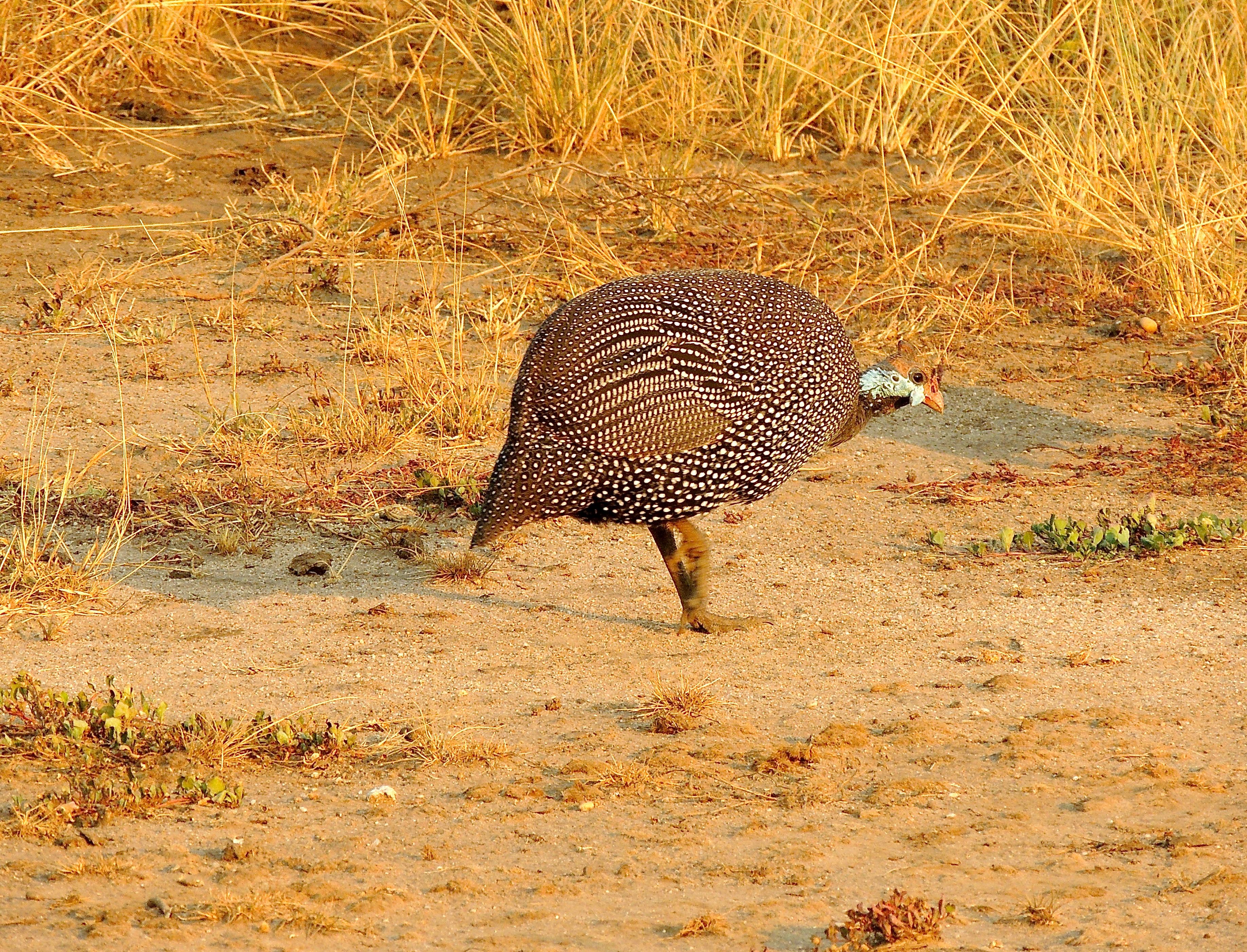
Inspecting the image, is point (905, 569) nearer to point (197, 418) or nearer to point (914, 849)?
point (914, 849)

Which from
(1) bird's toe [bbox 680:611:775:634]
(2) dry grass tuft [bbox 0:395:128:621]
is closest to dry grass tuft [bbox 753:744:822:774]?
(1) bird's toe [bbox 680:611:775:634]

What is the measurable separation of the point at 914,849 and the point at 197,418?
12.7ft

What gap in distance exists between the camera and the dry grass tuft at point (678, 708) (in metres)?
4.22

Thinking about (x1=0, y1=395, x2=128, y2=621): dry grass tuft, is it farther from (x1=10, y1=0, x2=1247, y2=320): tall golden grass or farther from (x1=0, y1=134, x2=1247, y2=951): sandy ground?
(x1=10, y1=0, x2=1247, y2=320): tall golden grass

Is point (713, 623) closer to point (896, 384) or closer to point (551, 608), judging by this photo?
point (551, 608)

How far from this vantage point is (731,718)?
4.33 metres

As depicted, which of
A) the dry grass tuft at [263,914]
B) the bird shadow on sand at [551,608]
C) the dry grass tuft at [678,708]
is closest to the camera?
the dry grass tuft at [263,914]

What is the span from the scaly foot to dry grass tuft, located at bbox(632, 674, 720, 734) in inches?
19.2

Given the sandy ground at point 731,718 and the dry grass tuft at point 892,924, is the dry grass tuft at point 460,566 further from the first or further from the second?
the dry grass tuft at point 892,924

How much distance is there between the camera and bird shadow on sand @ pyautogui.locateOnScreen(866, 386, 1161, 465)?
657 cm

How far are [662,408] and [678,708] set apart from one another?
87cm

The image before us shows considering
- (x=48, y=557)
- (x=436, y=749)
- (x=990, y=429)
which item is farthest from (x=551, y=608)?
(x=990, y=429)

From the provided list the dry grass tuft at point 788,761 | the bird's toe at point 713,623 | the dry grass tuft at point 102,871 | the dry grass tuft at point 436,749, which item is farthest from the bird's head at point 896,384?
the dry grass tuft at point 102,871

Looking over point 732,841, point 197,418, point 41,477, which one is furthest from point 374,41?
point 732,841
